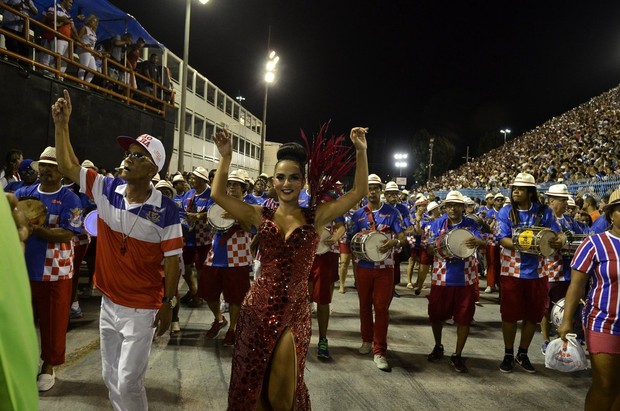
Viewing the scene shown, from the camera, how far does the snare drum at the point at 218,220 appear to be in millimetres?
6180

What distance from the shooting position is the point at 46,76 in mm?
10547

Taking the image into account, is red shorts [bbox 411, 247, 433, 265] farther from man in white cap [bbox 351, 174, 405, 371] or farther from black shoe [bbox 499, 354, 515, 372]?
black shoe [bbox 499, 354, 515, 372]

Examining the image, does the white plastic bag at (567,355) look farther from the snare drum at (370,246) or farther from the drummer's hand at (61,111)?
the drummer's hand at (61,111)

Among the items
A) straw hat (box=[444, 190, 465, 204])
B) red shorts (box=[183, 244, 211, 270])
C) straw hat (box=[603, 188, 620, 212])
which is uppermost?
straw hat (box=[444, 190, 465, 204])

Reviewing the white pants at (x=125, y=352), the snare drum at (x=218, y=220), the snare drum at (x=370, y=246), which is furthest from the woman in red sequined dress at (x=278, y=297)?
the snare drum at (x=218, y=220)

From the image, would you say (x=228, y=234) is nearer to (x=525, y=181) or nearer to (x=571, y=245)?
(x=525, y=181)

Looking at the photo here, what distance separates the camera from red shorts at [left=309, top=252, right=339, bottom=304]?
6.23m

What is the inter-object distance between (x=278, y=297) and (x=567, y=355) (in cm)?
229

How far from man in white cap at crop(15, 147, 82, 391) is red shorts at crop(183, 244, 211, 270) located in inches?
126

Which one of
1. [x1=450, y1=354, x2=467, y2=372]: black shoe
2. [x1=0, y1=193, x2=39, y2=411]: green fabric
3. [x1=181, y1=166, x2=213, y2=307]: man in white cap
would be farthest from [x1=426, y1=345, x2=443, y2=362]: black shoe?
[x1=0, y1=193, x2=39, y2=411]: green fabric

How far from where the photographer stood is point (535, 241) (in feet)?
17.6

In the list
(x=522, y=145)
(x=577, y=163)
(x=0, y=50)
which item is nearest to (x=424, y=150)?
(x=522, y=145)

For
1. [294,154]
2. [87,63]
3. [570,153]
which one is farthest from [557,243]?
[570,153]

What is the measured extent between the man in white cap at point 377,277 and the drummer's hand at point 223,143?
2.98 metres
